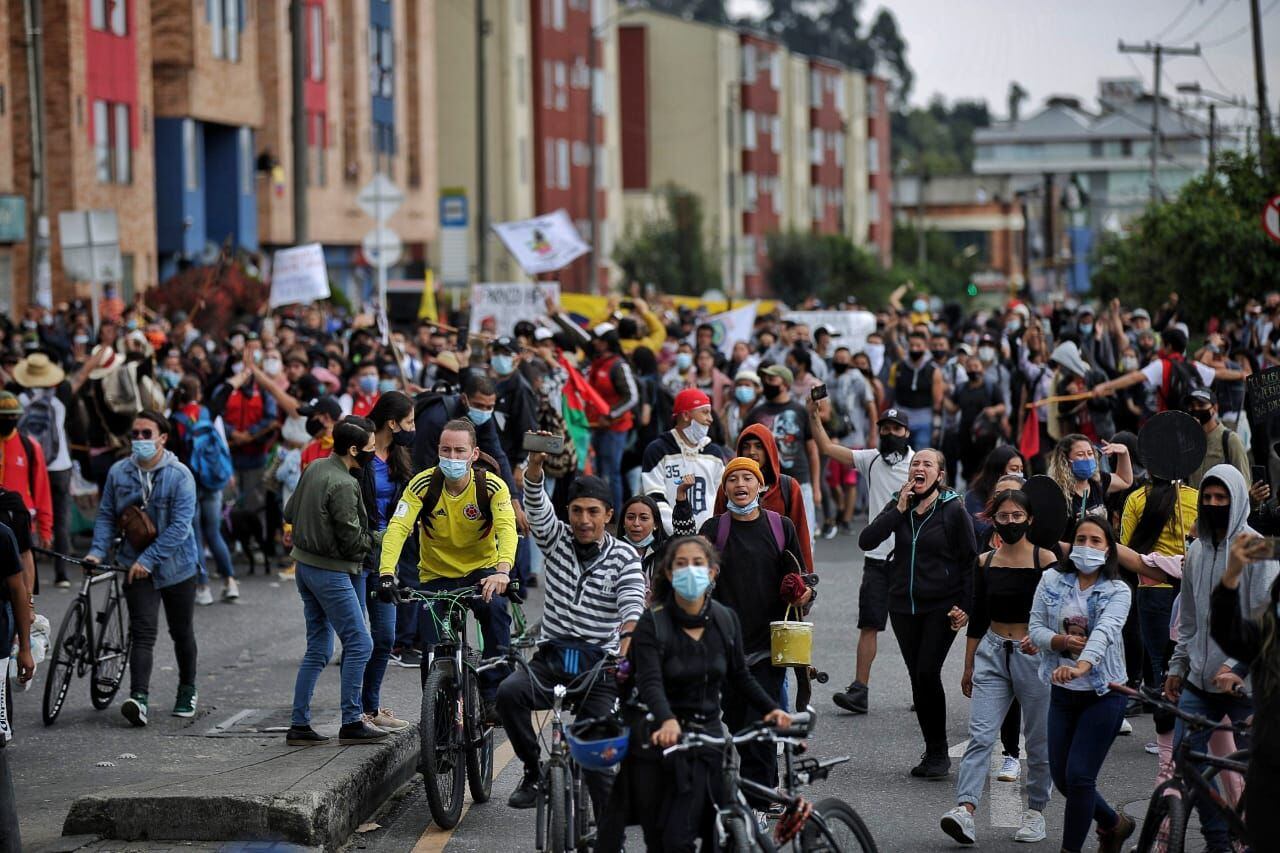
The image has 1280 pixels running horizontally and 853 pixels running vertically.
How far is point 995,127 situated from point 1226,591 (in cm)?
15056

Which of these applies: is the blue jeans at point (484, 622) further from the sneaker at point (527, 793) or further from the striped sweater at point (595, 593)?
the striped sweater at point (595, 593)

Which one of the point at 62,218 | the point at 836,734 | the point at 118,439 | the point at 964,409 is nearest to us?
the point at 836,734

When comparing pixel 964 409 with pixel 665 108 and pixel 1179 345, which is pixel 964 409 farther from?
pixel 665 108

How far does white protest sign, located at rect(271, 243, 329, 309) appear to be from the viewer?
24438 millimetres

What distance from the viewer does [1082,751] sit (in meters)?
8.20

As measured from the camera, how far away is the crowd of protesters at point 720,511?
27.1 feet

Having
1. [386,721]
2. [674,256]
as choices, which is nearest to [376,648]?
[386,721]

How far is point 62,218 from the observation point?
887 inches

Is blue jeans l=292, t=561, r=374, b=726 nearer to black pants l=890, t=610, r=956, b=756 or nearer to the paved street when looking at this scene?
the paved street

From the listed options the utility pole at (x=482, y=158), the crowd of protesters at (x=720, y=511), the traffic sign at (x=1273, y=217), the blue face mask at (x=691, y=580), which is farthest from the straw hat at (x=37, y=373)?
the utility pole at (x=482, y=158)

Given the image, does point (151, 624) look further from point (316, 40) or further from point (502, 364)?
point (316, 40)

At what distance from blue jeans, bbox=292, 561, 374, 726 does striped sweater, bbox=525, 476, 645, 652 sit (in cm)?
176

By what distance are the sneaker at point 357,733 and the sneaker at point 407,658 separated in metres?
2.78

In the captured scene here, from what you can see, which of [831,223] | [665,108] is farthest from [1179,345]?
[831,223]
